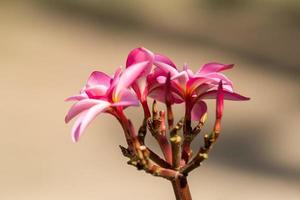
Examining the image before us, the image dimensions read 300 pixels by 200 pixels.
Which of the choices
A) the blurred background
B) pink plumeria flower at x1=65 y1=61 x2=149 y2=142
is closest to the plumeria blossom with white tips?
pink plumeria flower at x1=65 y1=61 x2=149 y2=142

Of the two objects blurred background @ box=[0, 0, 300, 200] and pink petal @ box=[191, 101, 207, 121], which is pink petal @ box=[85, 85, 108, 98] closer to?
pink petal @ box=[191, 101, 207, 121]

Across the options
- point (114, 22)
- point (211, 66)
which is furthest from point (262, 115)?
point (211, 66)

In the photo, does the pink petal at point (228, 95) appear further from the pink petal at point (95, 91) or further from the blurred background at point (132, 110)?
the blurred background at point (132, 110)

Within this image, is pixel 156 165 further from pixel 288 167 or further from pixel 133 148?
pixel 288 167

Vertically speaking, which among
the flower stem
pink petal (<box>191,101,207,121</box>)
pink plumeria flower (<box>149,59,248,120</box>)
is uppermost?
pink plumeria flower (<box>149,59,248,120</box>)

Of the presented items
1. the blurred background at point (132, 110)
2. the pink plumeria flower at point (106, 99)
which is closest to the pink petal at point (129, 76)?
the pink plumeria flower at point (106, 99)

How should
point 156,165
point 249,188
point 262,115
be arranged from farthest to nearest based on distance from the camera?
point 262,115 → point 249,188 → point 156,165

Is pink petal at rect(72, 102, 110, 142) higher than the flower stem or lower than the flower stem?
higher
